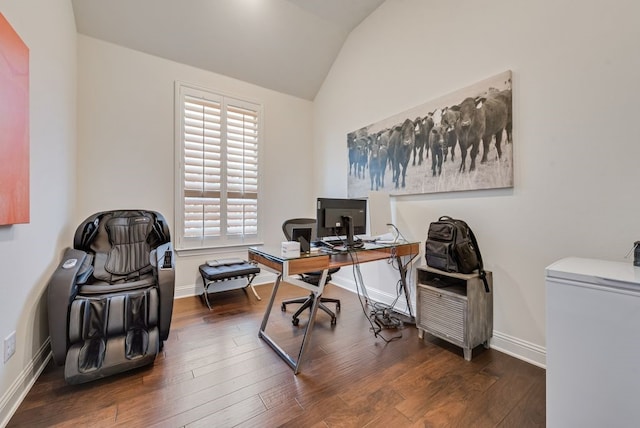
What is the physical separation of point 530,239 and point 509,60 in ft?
4.67

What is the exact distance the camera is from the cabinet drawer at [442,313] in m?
2.00

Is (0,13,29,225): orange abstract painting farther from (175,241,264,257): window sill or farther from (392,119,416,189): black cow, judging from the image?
(392,119,416,189): black cow

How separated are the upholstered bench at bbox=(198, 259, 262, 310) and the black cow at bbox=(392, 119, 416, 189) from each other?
207 centimetres

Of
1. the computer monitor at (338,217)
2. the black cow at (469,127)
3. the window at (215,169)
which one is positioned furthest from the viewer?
the window at (215,169)

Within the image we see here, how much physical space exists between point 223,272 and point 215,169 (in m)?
1.41

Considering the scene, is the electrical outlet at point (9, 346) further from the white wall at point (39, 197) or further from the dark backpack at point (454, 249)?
the dark backpack at point (454, 249)

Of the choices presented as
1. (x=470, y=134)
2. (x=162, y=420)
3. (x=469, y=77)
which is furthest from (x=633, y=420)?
(x=469, y=77)

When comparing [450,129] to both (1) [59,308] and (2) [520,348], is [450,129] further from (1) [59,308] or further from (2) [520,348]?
(1) [59,308]

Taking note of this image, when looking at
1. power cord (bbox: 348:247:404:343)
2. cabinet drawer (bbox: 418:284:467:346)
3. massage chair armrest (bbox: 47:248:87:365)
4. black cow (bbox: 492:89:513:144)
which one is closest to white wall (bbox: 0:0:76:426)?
massage chair armrest (bbox: 47:248:87:365)

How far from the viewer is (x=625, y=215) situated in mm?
1573

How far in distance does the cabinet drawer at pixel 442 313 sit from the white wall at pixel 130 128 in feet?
8.47

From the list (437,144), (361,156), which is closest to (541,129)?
(437,144)

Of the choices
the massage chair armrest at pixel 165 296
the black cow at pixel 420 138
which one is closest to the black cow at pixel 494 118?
the black cow at pixel 420 138

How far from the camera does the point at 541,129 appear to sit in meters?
1.89
